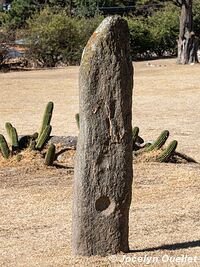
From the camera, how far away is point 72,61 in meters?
46.8

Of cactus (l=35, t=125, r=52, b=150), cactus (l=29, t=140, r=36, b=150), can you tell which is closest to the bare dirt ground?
cactus (l=29, t=140, r=36, b=150)

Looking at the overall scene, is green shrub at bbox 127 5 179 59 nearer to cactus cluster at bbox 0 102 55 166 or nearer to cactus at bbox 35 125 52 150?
cactus cluster at bbox 0 102 55 166

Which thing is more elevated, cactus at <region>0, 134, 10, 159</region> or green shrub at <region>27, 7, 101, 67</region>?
cactus at <region>0, 134, 10, 159</region>

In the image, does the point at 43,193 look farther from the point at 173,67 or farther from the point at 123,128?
the point at 173,67

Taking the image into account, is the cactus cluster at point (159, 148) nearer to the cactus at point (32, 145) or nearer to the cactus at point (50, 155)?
the cactus at point (50, 155)

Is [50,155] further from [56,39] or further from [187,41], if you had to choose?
[56,39]

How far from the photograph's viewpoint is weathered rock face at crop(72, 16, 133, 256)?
21.5 feet

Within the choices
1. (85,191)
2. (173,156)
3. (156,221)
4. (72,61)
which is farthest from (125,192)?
(72,61)

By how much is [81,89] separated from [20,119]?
14587 millimetres

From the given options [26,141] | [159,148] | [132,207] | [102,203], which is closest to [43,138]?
[26,141]

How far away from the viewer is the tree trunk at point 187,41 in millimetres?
43906

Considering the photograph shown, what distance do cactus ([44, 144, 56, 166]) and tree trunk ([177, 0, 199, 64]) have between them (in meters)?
32.3

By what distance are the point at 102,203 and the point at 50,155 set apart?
552cm

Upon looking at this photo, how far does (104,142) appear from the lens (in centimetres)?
662
